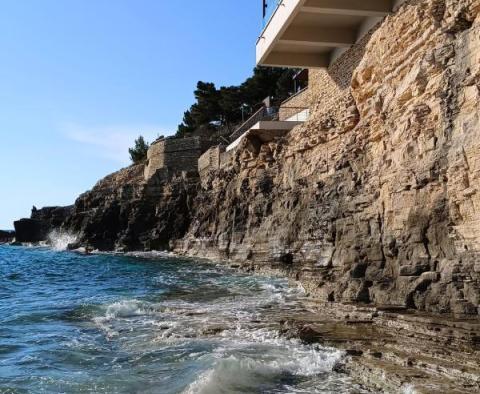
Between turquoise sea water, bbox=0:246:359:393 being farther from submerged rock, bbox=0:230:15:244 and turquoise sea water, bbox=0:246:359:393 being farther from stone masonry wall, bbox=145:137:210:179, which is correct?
submerged rock, bbox=0:230:15:244

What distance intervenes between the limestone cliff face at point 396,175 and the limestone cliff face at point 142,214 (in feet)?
48.7

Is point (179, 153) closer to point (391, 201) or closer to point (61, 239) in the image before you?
point (61, 239)

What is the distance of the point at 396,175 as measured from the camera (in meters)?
9.83

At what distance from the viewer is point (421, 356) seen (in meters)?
6.12

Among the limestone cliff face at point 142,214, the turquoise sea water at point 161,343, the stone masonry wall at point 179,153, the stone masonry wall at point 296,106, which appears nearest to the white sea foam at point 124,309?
the turquoise sea water at point 161,343

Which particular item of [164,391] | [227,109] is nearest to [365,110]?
[164,391]

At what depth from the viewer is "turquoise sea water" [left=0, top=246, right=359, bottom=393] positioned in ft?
20.0

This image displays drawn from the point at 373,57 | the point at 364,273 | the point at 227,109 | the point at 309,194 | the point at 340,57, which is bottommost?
the point at 364,273

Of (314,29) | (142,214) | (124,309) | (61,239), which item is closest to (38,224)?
(61,239)

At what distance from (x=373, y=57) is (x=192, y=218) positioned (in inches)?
749

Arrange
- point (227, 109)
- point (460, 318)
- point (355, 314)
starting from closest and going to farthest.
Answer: point (460, 318)
point (355, 314)
point (227, 109)

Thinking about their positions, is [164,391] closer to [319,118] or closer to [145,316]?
[145,316]

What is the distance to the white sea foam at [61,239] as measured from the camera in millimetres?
41531

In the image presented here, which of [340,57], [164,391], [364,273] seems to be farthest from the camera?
[340,57]
